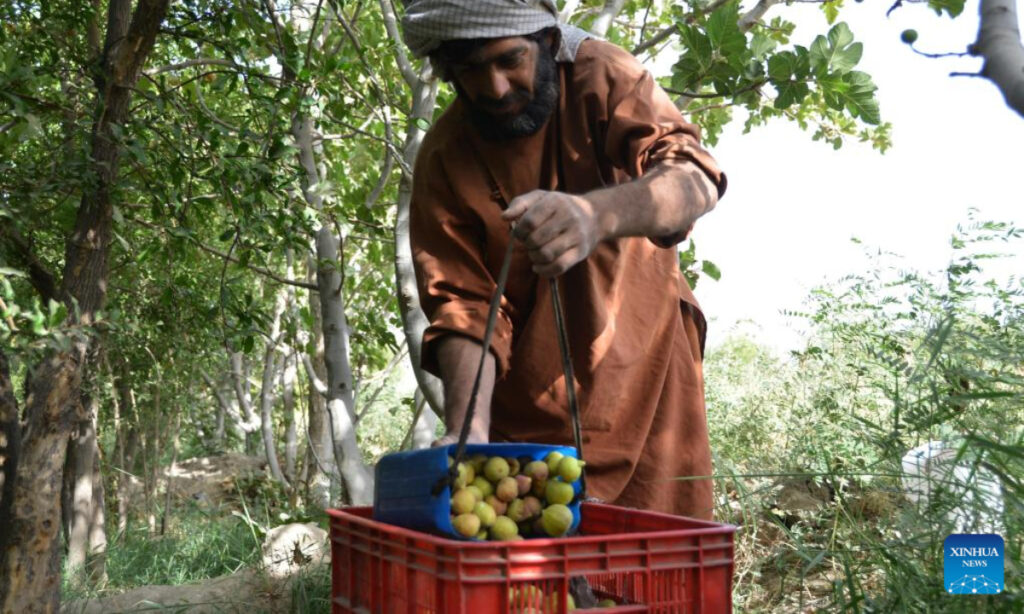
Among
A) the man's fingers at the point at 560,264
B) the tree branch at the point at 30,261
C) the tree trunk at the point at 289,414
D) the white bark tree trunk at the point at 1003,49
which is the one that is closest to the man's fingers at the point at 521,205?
the man's fingers at the point at 560,264

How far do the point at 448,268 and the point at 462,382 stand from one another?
379mm

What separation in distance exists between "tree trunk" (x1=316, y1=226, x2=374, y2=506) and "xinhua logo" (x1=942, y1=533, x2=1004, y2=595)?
3.17m

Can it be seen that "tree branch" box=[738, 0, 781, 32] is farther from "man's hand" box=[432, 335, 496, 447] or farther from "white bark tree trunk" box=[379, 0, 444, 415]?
"man's hand" box=[432, 335, 496, 447]

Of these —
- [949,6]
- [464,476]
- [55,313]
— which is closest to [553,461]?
[464,476]

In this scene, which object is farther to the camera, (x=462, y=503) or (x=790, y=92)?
(x=790, y=92)

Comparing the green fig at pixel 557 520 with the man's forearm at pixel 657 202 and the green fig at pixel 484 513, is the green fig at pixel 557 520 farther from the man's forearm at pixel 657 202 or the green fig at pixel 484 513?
the man's forearm at pixel 657 202

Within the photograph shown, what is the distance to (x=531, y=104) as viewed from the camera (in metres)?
2.40

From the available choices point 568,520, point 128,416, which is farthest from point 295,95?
point 128,416

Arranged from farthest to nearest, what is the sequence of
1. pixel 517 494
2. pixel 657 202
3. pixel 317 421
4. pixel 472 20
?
pixel 317 421
pixel 472 20
pixel 657 202
pixel 517 494

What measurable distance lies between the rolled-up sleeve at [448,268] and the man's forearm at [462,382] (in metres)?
0.03

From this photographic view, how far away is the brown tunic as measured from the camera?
242cm

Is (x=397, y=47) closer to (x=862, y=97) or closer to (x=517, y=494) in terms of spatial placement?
(x=862, y=97)

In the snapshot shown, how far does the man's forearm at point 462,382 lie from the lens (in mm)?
2209

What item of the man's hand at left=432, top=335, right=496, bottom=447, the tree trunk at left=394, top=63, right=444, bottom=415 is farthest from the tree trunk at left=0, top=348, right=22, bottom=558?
the man's hand at left=432, top=335, right=496, bottom=447
